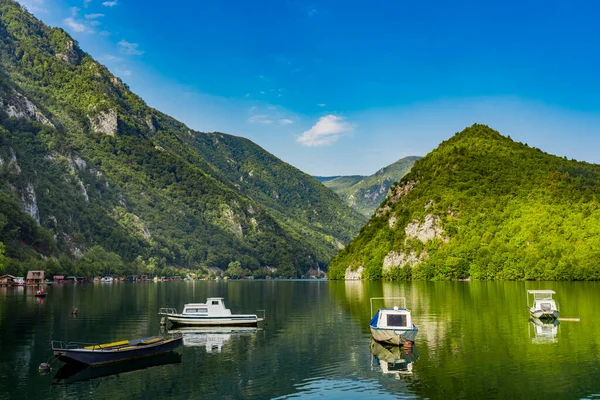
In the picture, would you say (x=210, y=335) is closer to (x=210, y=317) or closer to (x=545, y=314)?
(x=210, y=317)

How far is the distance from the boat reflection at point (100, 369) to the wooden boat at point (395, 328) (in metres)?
21.4

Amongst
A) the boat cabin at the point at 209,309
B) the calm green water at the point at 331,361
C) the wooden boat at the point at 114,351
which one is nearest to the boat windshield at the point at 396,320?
the calm green water at the point at 331,361

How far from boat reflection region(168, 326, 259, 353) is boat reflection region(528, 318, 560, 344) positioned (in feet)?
117

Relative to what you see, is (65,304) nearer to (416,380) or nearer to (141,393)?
(141,393)

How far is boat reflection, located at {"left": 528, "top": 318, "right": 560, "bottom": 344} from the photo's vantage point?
194 feet

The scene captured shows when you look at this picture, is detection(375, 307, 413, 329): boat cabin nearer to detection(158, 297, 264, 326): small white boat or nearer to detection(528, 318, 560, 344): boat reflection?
detection(528, 318, 560, 344): boat reflection

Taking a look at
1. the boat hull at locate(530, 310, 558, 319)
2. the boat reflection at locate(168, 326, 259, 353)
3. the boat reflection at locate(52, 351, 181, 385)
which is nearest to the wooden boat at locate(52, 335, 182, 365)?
the boat reflection at locate(52, 351, 181, 385)

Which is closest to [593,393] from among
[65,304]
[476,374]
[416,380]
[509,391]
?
[509,391]

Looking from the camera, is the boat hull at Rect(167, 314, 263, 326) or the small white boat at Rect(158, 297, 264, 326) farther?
the small white boat at Rect(158, 297, 264, 326)

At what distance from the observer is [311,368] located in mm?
47125

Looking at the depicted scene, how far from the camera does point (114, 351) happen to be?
1877 inches

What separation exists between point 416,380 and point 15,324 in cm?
6162

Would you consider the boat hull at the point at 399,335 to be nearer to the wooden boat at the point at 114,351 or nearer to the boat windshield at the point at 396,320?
the boat windshield at the point at 396,320

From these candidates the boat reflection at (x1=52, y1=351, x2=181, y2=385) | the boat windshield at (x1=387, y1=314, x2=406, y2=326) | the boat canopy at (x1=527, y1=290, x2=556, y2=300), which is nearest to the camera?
the boat reflection at (x1=52, y1=351, x2=181, y2=385)
